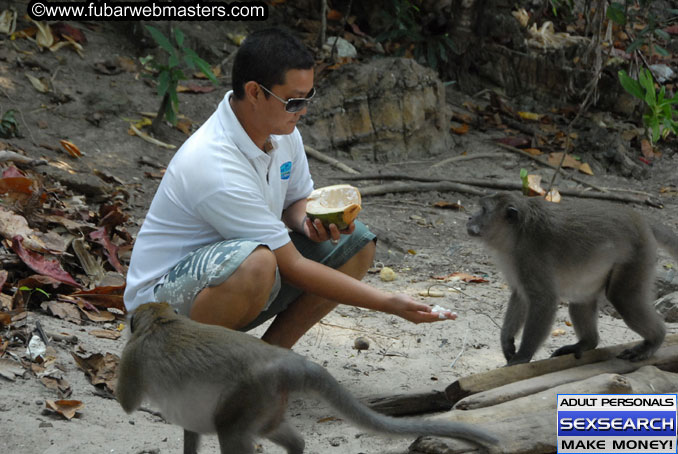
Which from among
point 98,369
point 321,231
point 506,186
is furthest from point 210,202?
point 506,186

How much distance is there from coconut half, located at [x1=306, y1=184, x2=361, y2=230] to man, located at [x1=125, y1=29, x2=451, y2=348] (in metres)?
0.25

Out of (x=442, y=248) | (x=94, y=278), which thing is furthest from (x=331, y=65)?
(x=94, y=278)

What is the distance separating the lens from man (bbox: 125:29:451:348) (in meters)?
3.34

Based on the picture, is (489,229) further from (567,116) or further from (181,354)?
(567,116)

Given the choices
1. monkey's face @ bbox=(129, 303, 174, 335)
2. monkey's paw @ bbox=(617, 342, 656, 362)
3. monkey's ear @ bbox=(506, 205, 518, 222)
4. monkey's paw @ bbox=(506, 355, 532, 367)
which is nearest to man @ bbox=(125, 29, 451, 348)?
monkey's face @ bbox=(129, 303, 174, 335)

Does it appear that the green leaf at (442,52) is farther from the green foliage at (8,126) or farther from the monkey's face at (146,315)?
the monkey's face at (146,315)

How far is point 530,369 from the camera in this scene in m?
3.79

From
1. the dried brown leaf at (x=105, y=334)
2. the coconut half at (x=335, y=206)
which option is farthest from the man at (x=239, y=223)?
the dried brown leaf at (x=105, y=334)

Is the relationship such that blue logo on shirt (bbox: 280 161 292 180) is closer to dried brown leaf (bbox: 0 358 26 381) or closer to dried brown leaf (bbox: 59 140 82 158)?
dried brown leaf (bbox: 0 358 26 381)

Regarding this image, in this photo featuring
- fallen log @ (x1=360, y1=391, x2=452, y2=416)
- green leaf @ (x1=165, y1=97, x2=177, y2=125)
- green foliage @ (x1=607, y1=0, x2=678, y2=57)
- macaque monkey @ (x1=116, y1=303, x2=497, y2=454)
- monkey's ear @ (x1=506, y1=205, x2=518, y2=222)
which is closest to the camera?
macaque monkey @ (x1=116, y1=303, x2=497, y2=454)

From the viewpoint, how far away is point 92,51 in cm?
880

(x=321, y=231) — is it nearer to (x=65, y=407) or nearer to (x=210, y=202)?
(x=210, y=202)

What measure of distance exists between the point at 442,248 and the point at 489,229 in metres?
2.47

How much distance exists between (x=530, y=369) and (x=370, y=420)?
4.08 feet
